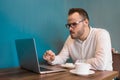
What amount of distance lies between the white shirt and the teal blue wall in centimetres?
22

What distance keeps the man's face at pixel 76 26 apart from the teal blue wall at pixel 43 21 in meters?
0.32

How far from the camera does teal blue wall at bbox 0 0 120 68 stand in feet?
5.54

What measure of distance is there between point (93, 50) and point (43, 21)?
564 millimetres

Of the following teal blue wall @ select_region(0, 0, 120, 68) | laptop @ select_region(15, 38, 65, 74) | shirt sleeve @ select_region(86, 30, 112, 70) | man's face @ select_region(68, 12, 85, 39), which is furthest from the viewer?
man's face @ select_region(68, 12, 85, 39)

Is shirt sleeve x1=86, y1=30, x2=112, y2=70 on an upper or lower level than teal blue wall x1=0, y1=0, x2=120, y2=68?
lower

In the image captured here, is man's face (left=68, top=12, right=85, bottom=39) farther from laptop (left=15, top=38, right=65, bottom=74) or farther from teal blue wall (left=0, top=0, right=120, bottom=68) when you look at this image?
laptop (left=15, top=38, right=65, bottom=74)

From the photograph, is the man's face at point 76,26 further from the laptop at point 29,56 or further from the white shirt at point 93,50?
the laptop at point 29,56

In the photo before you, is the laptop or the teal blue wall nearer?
the laptop

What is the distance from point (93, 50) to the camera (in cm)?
183

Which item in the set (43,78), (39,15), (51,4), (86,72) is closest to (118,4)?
(51,4)

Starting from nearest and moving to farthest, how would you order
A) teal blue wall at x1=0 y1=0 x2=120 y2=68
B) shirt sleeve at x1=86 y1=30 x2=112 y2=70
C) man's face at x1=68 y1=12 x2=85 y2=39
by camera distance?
shirt sleeve at x1=86 y1=30 x2=112 y2=70 < teal blue wall at x1=0 y1=0 x2=120 y2=68 < man's face at x1=68 y1=12 x2=85 y2=39

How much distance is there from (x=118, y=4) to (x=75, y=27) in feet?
3.47

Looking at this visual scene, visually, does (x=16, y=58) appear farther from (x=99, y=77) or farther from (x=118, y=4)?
(x=118, y=4)

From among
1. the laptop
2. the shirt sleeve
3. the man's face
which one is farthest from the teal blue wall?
the shirt sleeve
